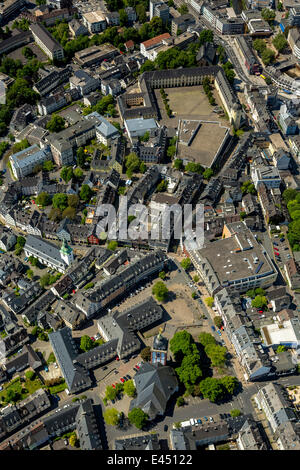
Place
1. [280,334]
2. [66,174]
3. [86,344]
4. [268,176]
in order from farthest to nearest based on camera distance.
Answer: [66,174], [268,176], [280,334], [86,344]

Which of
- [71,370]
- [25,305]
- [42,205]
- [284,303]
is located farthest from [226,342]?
[42,205]

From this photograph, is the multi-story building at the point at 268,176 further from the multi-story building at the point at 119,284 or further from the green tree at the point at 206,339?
the green tree at the point at 206,339

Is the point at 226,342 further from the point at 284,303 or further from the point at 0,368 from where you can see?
the point at 0,368

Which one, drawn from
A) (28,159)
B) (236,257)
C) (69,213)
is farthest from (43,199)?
(236,257)

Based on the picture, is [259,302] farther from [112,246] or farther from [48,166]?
[48,166]

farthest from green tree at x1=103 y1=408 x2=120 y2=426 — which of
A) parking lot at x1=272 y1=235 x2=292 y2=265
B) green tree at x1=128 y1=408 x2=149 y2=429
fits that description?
parking lot at x1=272 y1=235 x2=292 y2=265

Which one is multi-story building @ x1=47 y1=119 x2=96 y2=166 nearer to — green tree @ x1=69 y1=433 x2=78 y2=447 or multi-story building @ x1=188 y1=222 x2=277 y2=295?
multi-story building @ x1=188 y1=222 x2=277 y2=295
